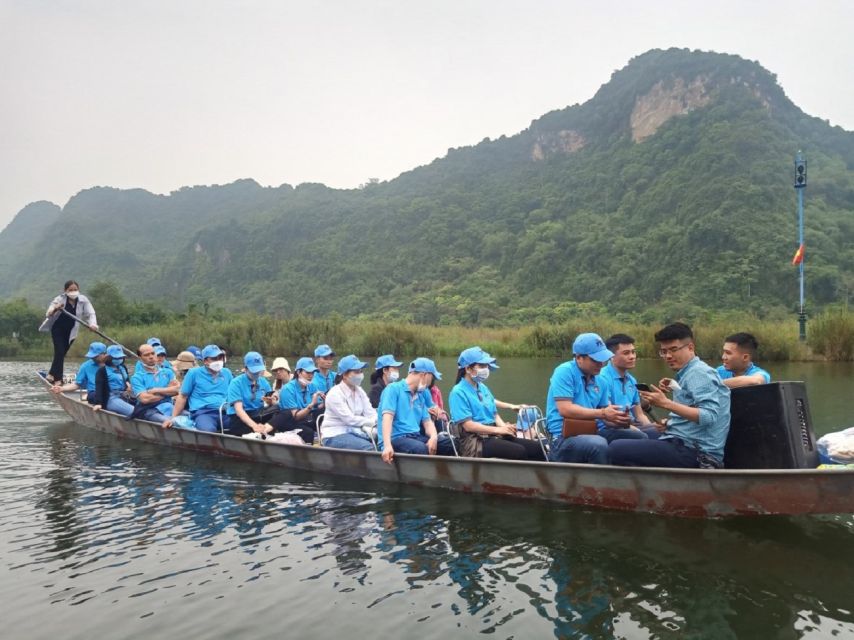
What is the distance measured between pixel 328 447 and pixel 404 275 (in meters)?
61.4

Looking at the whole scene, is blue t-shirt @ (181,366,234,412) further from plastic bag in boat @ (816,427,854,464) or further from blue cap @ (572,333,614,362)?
plastic bag in boat @ (816,427,854,464)

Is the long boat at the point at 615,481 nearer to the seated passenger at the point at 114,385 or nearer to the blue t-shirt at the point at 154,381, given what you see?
the blue t-shirt at the point at 154,381

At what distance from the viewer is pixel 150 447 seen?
38.5 ft

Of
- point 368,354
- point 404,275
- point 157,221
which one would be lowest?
point 368,354

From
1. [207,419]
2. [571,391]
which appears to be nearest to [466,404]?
[571,391]

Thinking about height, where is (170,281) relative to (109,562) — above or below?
above

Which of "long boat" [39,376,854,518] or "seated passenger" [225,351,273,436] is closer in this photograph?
"long boat" [39,376,854,518]

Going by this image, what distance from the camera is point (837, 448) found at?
692 cm

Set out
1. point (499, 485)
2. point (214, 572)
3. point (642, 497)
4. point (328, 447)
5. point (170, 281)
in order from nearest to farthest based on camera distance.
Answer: point (214, 572) → point (642, 497) → point (499, 485) → point (328, 447) → point (170, 281)

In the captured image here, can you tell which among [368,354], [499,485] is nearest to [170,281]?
[368,354]

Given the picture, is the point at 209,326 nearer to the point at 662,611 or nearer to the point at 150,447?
the point at 150,447

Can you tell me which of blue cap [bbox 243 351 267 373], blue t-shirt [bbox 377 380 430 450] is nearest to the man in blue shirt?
blue t-shirt [bbox 377 380 430 450]

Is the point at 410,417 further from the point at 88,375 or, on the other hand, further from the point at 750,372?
the point at 88,375

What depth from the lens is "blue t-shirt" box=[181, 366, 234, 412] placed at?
10.9 meters
